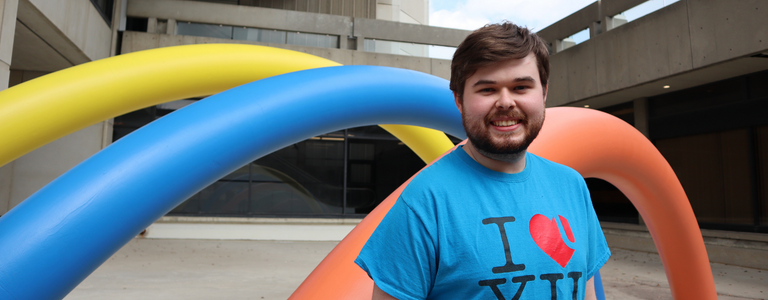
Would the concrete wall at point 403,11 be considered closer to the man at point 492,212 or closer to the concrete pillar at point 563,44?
the concrete pillar at point 563,44

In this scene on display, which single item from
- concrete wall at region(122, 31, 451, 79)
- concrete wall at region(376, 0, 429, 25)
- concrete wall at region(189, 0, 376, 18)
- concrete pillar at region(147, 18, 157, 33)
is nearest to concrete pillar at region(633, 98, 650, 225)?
concrete wall at region(122, 31, 451, 79)

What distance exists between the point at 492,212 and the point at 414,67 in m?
14.3

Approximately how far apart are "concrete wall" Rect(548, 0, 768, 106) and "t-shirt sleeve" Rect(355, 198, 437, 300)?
10.6 m

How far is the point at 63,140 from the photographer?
40.8 ft

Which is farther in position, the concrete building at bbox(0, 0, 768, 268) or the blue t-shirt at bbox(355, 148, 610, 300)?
the concrete building at bbox(0, 0, 768, 268)

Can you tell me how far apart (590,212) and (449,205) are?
0.50 m

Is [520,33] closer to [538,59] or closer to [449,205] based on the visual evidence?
[538,59]

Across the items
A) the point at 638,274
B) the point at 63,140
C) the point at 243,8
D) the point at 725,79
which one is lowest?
the point at 638,274

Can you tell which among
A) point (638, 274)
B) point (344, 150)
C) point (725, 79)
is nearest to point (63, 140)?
point (344, 150)

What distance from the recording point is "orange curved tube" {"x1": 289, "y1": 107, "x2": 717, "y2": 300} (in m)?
1.65

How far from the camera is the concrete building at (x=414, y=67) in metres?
9.93

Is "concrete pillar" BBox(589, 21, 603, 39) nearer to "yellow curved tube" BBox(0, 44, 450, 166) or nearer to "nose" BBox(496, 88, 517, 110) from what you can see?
"yellow curved tube" BBox(0, 44, 450, 166)

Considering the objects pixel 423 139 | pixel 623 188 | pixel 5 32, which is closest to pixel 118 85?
pixel 423 139

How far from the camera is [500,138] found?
4.02 ft
